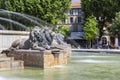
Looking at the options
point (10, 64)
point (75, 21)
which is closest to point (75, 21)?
point (75, 21)

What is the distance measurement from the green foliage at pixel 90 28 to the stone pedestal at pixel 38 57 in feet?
168

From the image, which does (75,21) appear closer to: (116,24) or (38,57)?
(116,24)

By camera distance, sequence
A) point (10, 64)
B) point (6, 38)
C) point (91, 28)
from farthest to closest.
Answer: point (91, 28), point (6, 38), point (10, 64)

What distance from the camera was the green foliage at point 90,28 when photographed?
69319 mm

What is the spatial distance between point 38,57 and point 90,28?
5346 cm

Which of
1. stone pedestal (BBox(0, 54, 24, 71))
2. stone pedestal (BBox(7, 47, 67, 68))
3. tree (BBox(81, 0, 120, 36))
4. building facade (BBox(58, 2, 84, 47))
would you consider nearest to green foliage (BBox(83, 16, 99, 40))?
tree (BBox(81, 0, 120, 36))

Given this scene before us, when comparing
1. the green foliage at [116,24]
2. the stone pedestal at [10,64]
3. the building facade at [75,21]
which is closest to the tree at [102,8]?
the green foliage at [116,24]

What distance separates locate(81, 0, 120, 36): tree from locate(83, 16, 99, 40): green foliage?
4.59 ft

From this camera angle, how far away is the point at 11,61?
1686cm

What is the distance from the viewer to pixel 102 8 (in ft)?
223

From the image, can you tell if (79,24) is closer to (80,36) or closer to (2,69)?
(80,36)

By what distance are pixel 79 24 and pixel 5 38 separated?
238ft

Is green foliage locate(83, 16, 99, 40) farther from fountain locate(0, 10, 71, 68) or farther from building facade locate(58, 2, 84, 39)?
fountain locate(0, 10, 71, 68)

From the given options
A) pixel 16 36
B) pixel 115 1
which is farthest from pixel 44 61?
pixel 115 1
